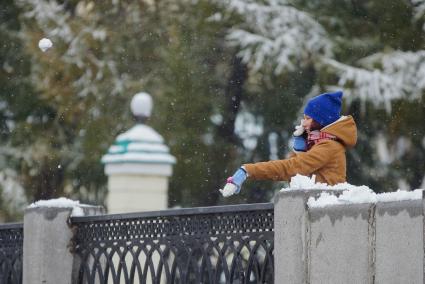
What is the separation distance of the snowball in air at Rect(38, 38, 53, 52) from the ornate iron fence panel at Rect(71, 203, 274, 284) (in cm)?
1130

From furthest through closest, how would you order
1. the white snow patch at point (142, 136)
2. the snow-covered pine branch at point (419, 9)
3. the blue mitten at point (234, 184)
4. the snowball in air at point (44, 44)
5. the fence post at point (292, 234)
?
the snowball in air at point (44, 44) → the snow-covered pine branch at point (419, 9) → the white snow patch at point (142, 136) → the blue mitten at point (234, 184) → the fence post at point (292, 234)

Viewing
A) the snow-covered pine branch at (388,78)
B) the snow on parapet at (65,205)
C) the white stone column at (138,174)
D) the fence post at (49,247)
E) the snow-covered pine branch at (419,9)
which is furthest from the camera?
the snow-covered pine branch at (419,9)

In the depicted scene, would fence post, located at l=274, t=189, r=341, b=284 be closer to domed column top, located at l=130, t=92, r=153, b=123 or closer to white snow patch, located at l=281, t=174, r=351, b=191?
white snow patch, located at l=281, t=174, r=351, b=191

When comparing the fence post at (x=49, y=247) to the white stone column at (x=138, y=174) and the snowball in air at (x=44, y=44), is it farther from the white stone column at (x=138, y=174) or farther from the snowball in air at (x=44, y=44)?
the snowball in air at (x=44, y=44)

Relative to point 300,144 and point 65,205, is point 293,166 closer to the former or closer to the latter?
point 300,144

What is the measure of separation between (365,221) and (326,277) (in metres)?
0.43

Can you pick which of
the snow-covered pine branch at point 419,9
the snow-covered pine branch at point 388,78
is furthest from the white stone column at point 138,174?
the snow-covered pine branch at point 419,9

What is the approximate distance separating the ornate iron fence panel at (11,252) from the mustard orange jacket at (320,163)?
9.44ft

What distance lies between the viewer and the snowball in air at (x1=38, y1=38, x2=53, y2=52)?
20.0 metres

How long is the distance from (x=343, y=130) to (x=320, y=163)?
0.94ft

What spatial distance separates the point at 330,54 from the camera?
1895 centimetres

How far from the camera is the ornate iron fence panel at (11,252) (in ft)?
30.9

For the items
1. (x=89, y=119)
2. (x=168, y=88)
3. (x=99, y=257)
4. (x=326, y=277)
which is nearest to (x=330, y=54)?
(x=168, y=88)

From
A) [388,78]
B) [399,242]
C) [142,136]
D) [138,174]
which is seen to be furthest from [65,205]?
[388,78]
